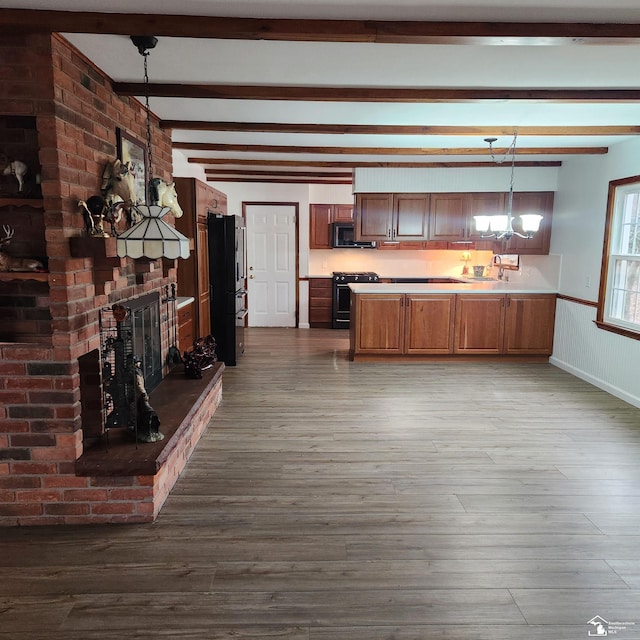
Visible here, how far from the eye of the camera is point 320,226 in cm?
815

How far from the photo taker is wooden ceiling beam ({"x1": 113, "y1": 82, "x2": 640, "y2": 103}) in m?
3.09

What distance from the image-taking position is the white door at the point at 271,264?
26.1ft

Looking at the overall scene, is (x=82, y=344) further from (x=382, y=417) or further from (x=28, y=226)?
(x=382, y=417)

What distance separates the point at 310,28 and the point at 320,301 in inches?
244

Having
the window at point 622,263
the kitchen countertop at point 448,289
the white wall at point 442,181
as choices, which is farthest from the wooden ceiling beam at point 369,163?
the kitchen countertop at point 448,289

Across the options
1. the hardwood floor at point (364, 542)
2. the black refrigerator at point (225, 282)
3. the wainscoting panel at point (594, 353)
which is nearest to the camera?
the hardwood floor at point (364, 542)

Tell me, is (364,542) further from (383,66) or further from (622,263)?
(622,263)

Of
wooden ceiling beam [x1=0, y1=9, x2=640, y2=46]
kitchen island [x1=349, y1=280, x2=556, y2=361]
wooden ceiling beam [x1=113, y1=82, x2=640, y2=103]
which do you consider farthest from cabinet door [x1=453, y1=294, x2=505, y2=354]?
wooden ceiling beam [x1=0, y1=9, x2=640, y2=46]

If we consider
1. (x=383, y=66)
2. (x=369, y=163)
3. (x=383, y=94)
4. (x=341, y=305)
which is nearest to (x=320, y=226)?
(x=341, y=305)

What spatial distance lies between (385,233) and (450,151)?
1.47 m

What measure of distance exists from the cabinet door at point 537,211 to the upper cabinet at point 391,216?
111cm

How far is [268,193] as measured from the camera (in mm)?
7898

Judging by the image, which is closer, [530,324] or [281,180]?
[530,324]

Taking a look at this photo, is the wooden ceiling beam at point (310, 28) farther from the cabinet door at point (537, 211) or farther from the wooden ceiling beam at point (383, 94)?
the cabinet door at point (537, 211)
